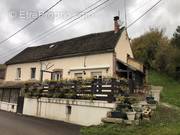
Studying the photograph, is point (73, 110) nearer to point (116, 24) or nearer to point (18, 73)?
point (116, 24)

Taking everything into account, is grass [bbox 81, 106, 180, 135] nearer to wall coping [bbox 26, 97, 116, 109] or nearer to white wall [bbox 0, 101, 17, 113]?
wall coping [bbox 26, 97, 116, 109]

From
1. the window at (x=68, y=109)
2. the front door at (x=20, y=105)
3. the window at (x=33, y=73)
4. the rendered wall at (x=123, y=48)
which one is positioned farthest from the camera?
the window at (x=33, y=73)

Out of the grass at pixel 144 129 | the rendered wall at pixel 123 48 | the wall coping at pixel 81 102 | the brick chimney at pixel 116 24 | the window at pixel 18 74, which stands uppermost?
the brick chimney at pixel 116 24

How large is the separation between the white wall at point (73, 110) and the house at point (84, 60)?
3138 mm

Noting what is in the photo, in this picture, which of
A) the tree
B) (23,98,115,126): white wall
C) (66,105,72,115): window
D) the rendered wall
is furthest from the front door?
the tree

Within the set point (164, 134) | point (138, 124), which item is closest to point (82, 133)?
point (138, 124)

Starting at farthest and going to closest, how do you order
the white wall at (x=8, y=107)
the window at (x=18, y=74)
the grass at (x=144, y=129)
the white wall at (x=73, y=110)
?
the window at (x=18, y=74)
the white wall at (x=8, y=107)
the white wall at (x=73, y=110)
the grass at (x=144, y=129)

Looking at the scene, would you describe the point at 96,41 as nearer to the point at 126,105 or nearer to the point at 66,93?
the point at 66,93

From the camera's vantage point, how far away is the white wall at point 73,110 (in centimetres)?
1402

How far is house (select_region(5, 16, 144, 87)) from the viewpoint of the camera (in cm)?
1991

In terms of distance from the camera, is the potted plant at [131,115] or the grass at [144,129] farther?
the potted plant at [131,115]

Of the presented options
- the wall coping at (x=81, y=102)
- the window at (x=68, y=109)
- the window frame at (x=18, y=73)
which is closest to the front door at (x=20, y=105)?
the wall coping at (x=81, y=102)

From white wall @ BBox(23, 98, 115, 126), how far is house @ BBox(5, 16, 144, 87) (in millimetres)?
3138

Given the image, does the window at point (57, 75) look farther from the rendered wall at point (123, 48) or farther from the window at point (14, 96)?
the rendered wall at point (123, 48)
